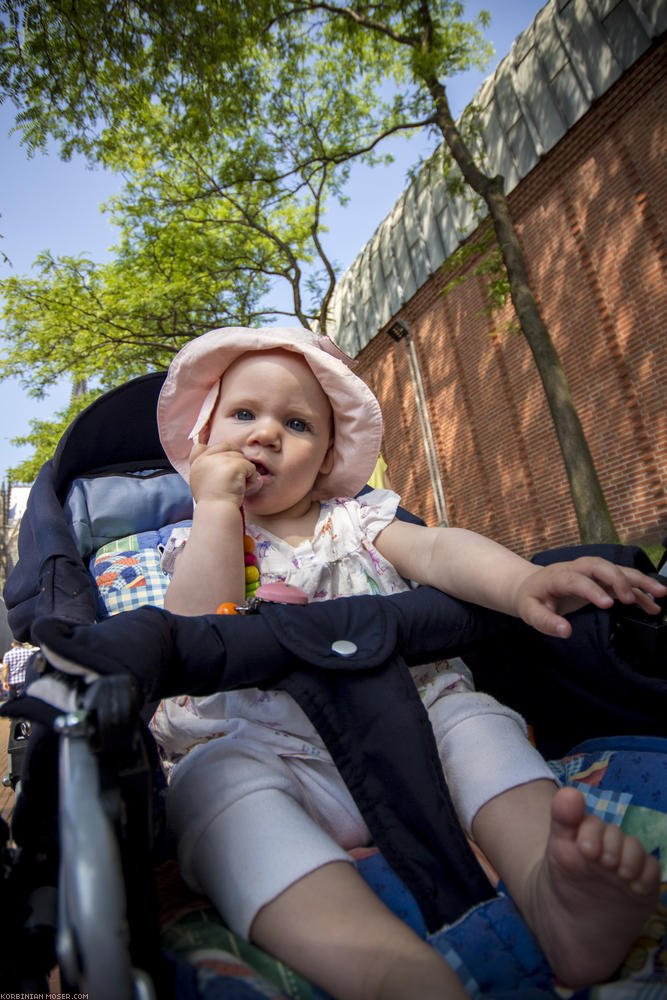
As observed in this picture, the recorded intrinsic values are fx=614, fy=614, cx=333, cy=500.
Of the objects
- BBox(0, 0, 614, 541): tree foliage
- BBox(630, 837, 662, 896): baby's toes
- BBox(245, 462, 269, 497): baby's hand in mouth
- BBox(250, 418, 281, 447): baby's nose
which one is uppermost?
BBox(0, 0, 614, 541): tree foliage

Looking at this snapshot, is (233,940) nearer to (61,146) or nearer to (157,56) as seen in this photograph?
(157,56)

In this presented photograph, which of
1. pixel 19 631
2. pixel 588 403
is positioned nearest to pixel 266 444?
pixel 19 631

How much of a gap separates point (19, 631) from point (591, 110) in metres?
10.7

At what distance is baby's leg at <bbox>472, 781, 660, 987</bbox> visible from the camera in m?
0.72

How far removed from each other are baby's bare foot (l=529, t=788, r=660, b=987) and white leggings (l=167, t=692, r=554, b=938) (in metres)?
0.27

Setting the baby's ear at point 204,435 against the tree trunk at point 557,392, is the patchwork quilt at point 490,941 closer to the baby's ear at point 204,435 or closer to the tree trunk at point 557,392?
the baby's ear at point 204,435

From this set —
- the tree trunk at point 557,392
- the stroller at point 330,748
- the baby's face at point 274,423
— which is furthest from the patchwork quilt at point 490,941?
the tree trunk at point 557,392

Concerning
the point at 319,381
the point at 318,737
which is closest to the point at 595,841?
the point at 318,737

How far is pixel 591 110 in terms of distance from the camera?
9.09 metres

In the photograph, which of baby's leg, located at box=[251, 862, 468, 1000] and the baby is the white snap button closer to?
the baby

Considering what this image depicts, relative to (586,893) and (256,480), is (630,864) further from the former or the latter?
(256,480)

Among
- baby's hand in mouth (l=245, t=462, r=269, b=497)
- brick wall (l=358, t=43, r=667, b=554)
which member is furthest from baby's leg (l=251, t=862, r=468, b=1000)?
brick wall (l=358, t=43, r=667, b=554)

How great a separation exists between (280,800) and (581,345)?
32.4 feet

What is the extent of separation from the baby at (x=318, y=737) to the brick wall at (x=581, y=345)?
23.9 ft
